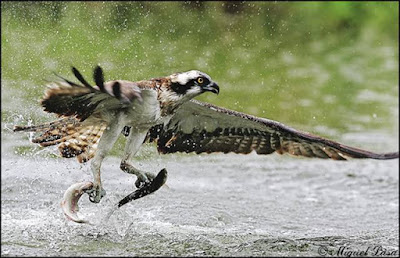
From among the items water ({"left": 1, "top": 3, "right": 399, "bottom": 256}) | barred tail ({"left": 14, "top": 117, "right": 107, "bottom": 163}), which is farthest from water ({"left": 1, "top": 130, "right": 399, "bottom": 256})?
barred tail ({"left": 14, "top": 117, "right": 107, "bottom": 163})

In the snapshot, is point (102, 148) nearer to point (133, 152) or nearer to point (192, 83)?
point (133, 152)

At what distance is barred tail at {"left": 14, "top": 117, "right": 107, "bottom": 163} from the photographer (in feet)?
24.3

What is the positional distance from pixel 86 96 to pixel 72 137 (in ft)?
3.52

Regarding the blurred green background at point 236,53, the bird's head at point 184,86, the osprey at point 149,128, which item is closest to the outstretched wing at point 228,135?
the osprey at point 149,128

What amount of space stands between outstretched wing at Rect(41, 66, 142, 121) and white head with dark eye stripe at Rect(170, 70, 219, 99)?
32cm

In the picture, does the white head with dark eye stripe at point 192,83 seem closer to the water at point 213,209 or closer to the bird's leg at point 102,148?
the bird's leg at point 102,148

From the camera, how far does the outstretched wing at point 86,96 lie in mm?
6238

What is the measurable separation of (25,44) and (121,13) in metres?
3.12

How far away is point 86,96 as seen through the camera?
21.5ft

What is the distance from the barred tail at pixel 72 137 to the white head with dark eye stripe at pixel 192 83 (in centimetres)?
74

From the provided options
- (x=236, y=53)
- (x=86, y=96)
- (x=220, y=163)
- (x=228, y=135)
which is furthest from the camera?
(x=236, y=53)

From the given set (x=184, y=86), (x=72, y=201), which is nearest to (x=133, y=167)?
(x=72, y=201)

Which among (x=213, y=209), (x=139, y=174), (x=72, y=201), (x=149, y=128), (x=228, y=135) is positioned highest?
(x=228, y=135)

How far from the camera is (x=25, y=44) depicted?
14.7 m
